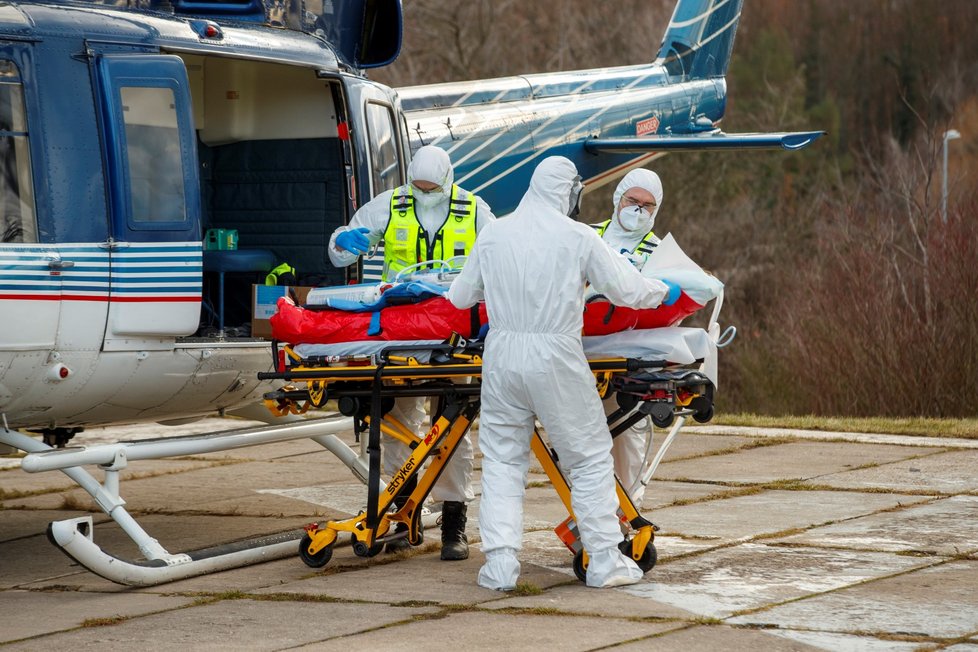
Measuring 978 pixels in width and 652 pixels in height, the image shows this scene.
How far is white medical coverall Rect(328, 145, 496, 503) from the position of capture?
23.3 ft

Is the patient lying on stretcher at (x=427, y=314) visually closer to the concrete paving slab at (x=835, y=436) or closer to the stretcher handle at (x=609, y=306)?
the stretcher handle at (x=609, y=306)

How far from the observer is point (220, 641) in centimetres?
537

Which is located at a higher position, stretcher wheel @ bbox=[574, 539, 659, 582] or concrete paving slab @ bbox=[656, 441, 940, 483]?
stretcher wheel @ bbox=[574, 539, 659, 582]

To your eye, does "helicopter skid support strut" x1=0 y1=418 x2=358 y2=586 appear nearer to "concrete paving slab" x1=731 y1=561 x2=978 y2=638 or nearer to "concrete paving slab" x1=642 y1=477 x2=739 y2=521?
"concrete paving slab" x1=642 y1=477 x2=739 y2=521

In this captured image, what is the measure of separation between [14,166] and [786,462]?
5.68 m

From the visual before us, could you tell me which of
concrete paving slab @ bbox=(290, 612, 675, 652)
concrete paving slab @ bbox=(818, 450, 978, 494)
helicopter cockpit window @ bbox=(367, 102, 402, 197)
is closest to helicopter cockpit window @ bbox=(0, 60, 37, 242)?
helicopter cockpit window @ bbox=(367, 102, 402, 197)

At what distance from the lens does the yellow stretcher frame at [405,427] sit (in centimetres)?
632

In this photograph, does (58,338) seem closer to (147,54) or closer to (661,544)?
(147,54)

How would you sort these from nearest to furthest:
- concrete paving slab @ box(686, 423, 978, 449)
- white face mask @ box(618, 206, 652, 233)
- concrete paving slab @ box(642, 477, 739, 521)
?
white face mask @ box(618, 206, 652, 233)
concrete paving slab @ box(642, 477, 739, 521)
concrete paving slab @ box(686, 423, 978, 449)

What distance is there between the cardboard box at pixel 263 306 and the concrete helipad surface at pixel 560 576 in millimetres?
1159

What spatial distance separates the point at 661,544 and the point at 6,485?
492 cm

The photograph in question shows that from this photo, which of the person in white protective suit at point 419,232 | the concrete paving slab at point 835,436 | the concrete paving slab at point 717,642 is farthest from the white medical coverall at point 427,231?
the concrete paving slab at point 835,436

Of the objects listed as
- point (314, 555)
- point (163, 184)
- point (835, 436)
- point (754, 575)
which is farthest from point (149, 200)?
point (835, 436)

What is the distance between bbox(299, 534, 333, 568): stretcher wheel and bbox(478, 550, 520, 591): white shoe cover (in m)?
0.89
